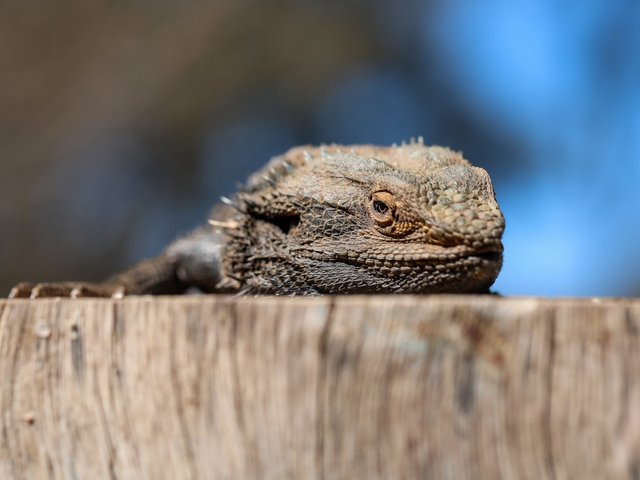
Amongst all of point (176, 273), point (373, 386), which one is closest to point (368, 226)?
point (373, 386)

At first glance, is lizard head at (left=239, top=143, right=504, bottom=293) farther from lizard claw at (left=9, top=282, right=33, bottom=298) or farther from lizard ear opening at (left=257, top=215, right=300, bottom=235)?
lizard claw at (left=9, top=282, right=33, bottom=298)

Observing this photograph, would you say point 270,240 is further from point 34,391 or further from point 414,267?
point 34,391

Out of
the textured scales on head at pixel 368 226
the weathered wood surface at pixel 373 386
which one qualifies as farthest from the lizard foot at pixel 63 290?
the weathered wood surface at pixel 373 386

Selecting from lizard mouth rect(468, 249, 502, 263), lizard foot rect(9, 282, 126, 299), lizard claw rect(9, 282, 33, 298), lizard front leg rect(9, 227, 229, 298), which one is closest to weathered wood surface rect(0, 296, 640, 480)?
lizard mouth rect(468, 249, 502, 263)

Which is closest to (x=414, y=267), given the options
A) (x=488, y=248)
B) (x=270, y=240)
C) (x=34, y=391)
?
(x=488, y=248)

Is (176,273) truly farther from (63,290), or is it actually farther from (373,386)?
(373,386)

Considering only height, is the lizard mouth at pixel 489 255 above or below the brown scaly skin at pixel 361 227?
below

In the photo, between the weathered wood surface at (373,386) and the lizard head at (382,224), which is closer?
the weathered wood surface at (373,386)

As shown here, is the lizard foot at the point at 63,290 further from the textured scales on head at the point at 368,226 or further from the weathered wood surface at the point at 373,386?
the weathered wood surface at the point at 373,386
